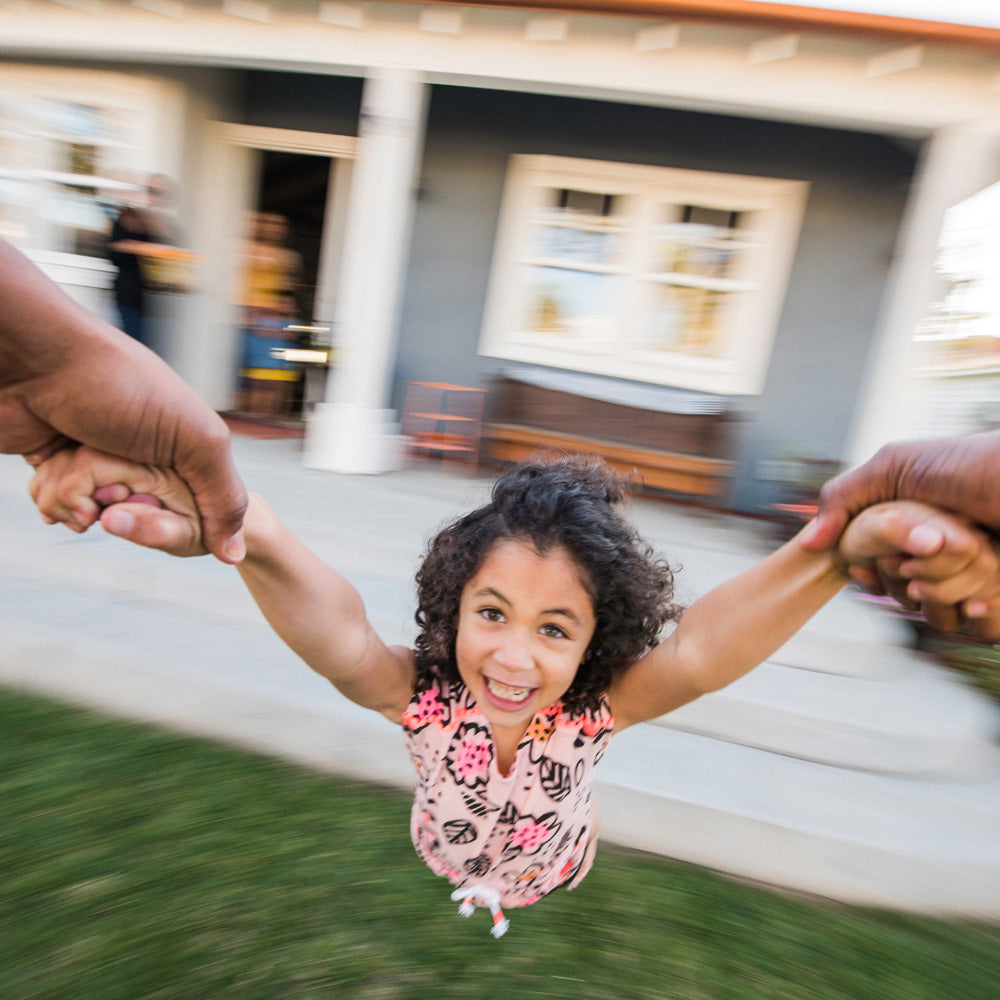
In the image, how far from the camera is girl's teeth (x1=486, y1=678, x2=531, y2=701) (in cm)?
141

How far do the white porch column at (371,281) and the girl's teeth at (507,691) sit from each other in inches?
160

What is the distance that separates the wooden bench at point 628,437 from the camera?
5.62m

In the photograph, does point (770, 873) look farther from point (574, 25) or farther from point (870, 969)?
point (574, 25)

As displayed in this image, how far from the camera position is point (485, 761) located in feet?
5.07

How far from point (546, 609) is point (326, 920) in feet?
4.04

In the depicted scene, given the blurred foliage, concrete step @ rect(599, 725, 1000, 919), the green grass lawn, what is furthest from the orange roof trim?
the green grass lawn

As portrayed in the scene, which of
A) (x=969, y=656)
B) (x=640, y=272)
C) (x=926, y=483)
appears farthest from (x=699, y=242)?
(x=926, y=483)

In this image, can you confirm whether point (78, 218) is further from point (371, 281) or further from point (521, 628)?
point (521, 628)

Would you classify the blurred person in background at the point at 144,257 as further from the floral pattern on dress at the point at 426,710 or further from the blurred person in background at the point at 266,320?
the floral pattern on dress at the point at 426,710

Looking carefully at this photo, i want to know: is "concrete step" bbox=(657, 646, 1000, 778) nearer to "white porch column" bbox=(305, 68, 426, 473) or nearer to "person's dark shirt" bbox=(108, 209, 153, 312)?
"white porch column" bbox=(305, 68, 426, 473)

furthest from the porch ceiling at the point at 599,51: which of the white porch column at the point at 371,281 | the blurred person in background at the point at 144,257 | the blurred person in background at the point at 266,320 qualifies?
the blurred person in background at the point at 266,320

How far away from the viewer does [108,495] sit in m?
0.99

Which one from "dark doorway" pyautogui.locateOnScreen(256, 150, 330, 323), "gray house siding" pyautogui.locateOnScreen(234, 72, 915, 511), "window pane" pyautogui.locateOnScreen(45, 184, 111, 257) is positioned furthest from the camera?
"dark doorway" pyautogui.locateOnScreen(256, 150, 330, 323)

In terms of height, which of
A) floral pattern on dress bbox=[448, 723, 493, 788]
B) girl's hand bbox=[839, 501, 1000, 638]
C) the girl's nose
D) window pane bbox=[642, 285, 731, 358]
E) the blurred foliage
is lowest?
the blurred foliage
